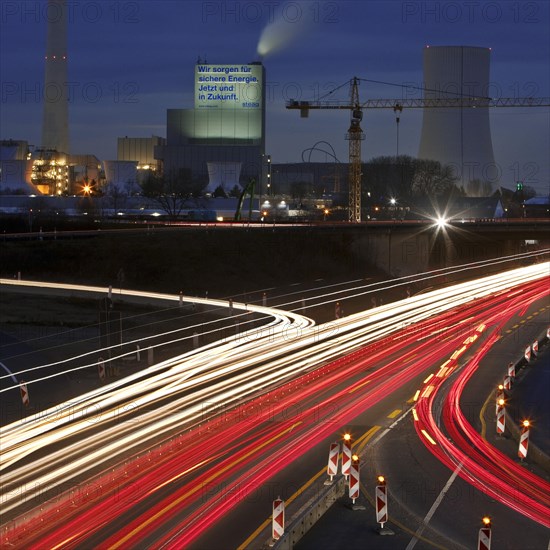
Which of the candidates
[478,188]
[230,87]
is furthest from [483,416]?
[478,188]

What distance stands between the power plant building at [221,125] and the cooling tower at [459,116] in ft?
82.8

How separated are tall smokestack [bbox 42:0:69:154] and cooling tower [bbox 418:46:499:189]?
48750 mm

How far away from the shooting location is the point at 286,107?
124 meters

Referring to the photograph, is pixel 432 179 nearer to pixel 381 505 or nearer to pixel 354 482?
pixel 354 482

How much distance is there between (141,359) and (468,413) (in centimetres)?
1190

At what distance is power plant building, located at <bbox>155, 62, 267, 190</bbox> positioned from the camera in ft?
482

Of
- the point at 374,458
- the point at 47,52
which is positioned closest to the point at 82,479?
the point at 374,458

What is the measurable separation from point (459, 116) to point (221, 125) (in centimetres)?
3605

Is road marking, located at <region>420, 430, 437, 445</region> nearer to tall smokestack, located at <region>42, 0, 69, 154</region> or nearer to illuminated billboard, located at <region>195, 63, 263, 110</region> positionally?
Result: tall smokestack, located at <region>42, 0, 69, 154</region>

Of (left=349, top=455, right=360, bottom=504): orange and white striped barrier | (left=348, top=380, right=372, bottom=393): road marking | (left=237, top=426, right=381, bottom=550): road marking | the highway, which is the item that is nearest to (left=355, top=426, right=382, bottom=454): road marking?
(left=237, top=426, right=381, bottom=550): road marking

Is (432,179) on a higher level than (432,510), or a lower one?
higher

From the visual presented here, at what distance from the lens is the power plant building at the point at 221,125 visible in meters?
147

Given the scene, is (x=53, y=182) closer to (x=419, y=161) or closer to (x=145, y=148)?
(x=145, y=148)

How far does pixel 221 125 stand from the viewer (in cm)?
14925
